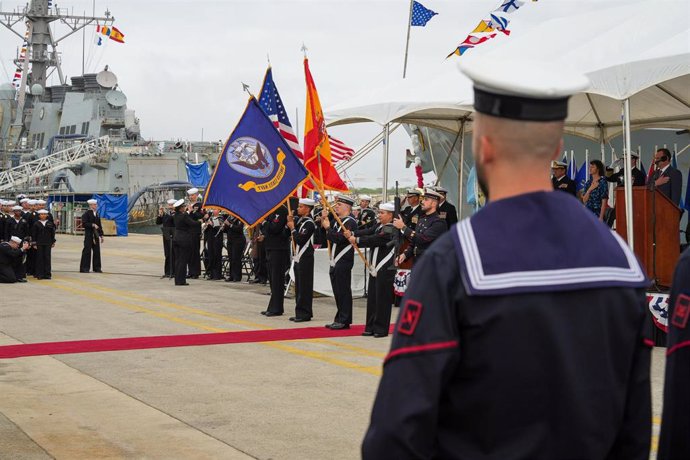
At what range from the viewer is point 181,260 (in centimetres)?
1902

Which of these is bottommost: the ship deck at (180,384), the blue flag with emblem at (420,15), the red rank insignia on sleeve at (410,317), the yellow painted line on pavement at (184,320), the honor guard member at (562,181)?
the ship deck at (180,384)

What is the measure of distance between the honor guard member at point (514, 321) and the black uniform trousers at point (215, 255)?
1920cm

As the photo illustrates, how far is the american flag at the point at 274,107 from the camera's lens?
42.4 ft

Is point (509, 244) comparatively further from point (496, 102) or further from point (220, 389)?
point (220, 389)

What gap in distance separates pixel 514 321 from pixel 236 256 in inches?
738

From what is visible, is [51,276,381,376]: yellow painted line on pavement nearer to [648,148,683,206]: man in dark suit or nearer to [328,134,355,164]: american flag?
[648,148,683,206]: man in dark suit

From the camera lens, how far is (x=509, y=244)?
201 cm

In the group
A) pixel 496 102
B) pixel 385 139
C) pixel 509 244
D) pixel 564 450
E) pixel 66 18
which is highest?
pixel 66 18

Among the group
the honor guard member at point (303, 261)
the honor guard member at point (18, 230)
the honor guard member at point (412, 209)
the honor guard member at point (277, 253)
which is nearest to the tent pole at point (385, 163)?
the honor guard member at point (412, 209)

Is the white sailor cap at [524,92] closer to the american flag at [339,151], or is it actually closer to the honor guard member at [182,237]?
the honor guard member at [182,237]

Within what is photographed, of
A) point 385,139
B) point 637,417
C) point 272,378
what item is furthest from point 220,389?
point 385,139

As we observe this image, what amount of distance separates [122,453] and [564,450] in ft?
14.6

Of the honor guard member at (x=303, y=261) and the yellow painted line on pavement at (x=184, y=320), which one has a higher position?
the honor guard member at (x=303, y=261)

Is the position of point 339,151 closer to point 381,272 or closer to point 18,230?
point 18,230
